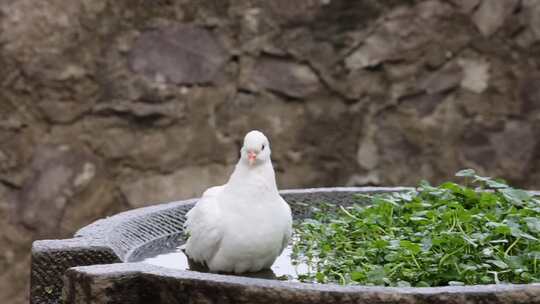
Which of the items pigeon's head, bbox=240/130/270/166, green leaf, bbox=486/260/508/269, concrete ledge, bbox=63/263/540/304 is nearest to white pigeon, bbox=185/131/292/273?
pigeon's head, bbox=240/130/270/166

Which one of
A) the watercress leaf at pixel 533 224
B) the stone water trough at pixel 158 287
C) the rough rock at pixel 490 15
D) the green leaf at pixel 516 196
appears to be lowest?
the stone water trough at pixel 158 287

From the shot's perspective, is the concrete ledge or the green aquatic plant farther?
the green aquatic plant

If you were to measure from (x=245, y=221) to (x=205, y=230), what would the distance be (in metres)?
0.09

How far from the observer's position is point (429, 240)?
78.2 inches

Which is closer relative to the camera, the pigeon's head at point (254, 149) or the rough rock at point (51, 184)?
the pigeon's head at point (254, 149)

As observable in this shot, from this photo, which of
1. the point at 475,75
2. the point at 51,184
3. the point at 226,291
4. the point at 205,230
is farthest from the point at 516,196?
the point at 51,184

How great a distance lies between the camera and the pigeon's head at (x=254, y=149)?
205cm

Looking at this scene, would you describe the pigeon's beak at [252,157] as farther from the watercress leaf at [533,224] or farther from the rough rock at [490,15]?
the rough rock at [490,15]

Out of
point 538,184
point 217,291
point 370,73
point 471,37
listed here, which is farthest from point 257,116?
point 217,291

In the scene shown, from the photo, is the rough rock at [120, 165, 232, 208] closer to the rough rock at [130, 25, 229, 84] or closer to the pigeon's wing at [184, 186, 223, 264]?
the rough rock at [130, 25, 229, 84]

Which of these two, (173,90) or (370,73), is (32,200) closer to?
(173,90)


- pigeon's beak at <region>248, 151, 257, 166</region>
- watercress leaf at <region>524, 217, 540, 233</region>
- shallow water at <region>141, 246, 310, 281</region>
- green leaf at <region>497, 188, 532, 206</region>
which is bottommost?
shallow water at <region>141, 246, 310, 281</region>

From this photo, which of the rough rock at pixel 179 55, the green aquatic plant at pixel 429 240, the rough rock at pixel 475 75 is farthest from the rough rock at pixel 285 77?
the green aquatic plant at pixel 429 240

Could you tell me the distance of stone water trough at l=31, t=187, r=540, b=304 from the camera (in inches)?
63.2
